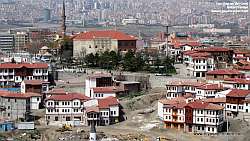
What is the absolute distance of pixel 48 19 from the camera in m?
94.5

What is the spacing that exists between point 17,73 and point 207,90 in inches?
294

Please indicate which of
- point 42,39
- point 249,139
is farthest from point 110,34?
point 249,139

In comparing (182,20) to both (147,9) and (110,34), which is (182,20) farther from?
(110,34)

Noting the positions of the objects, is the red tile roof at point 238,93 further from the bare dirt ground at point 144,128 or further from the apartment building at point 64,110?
the apartment building at point 64,110

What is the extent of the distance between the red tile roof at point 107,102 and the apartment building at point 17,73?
461cm

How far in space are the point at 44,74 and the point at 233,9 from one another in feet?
249

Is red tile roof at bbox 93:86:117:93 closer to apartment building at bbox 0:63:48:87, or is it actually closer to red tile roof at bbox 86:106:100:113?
red tile roof at bbox 86:106:100:113

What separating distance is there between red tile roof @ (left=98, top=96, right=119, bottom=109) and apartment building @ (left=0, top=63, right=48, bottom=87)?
4613mm

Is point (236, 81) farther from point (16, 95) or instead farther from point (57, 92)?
point (16, 95)

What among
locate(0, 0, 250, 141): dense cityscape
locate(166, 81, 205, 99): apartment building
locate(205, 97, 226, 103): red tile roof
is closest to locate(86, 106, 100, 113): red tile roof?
locate(0, 0, 250, 141): dense cityscape

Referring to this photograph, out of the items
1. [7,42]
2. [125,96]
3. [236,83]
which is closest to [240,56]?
[236,83]

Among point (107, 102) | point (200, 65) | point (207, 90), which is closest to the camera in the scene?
point (107, 102)

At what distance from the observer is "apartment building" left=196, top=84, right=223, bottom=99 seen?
23328 mm

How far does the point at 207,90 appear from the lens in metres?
23.4
